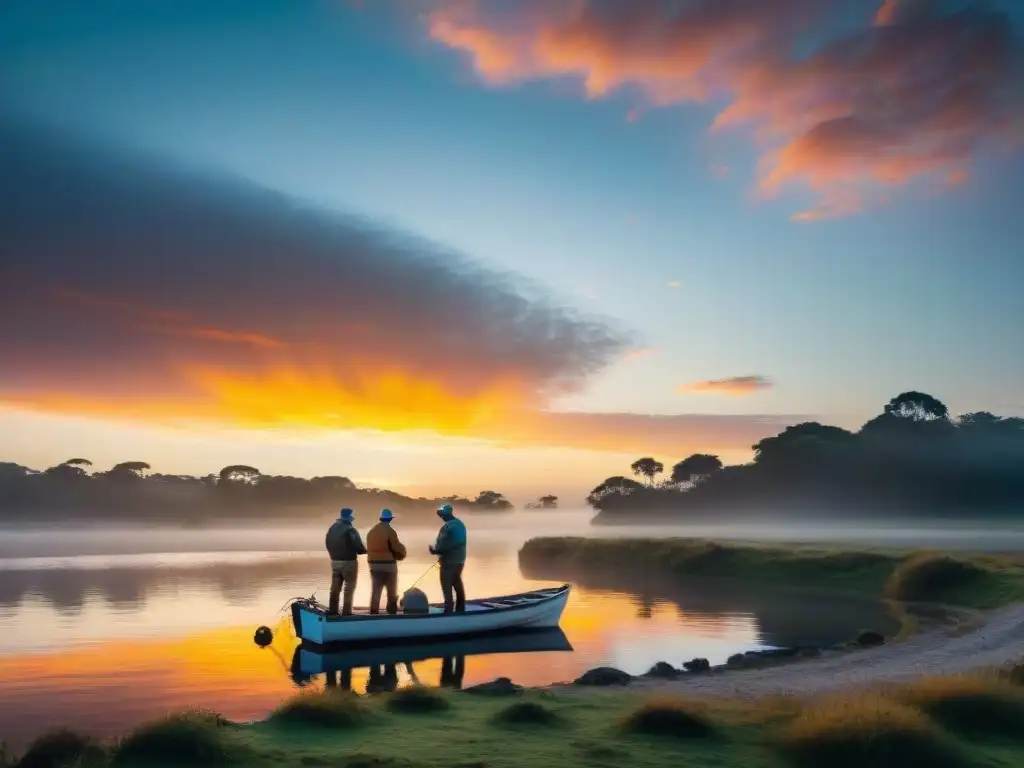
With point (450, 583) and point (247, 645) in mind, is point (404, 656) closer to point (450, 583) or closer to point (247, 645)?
point (450, 583)

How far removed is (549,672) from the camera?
1046 inches

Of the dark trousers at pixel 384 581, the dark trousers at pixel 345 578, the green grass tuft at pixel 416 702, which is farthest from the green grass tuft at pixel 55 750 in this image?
the dark trousers at pixel 384 581

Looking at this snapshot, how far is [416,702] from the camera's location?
59.0 ft

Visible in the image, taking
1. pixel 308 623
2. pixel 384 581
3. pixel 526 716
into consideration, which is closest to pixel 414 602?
pixel 384 581

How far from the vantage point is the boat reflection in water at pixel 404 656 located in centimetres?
2517

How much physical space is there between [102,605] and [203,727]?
39.4 metres

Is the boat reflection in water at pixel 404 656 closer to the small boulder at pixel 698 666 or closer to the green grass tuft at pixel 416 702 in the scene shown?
the green grass tuft at pixel 416 702

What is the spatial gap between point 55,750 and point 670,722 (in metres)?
11.4

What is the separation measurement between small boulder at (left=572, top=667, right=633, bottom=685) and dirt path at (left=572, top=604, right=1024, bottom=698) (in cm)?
45

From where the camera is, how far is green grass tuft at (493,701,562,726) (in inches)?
635

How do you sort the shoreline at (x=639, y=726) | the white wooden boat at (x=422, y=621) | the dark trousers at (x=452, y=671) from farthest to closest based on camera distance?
the white wooden boat at (x=422, y=621)
the dark trousers at (x=452, y=671)
the shoreline at (x=639, y=726)

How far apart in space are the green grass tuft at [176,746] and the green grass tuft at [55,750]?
148 centimetres

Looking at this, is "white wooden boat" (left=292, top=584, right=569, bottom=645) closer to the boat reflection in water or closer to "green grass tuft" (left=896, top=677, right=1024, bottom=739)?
the boat reflection in water

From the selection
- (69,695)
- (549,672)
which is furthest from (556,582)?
(69,695)
